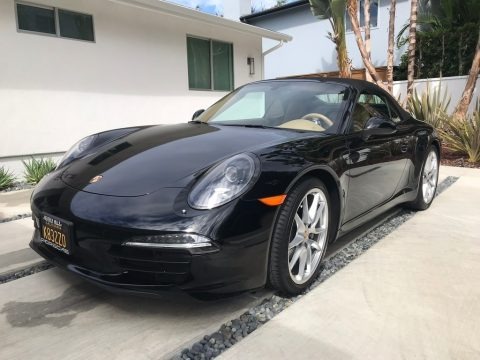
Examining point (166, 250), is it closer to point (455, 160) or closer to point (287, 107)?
point (287, 107)

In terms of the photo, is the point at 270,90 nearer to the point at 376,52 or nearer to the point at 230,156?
the point at 230,156

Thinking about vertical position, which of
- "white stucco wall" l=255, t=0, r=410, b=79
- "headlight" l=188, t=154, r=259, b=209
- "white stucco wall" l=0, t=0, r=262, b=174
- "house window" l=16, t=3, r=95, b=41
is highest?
"white stucco wall" l=255, t=0, r=410, b=79

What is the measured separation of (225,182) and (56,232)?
981 mm

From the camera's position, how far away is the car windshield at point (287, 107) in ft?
10.1

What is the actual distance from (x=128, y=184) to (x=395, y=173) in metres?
2.39

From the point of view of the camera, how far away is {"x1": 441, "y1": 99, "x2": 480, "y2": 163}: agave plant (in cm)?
764

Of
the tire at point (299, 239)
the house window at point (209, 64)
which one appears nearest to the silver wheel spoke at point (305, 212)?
the tire at point (299, 239)

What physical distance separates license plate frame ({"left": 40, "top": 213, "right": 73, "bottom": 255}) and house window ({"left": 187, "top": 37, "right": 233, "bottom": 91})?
282 inches

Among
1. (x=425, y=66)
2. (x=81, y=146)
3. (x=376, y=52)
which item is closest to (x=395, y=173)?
(x=81, y=146)

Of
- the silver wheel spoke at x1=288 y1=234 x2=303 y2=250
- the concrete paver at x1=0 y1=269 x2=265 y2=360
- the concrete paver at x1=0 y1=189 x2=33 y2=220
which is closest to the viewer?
the concrete paver at x1=0 y1=269 x2=265 y2=360

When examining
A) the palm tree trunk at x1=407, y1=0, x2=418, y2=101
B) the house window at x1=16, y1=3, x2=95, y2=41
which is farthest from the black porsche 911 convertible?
the palm tree trunk at x1=407, y1=0, x2=418, y2=101

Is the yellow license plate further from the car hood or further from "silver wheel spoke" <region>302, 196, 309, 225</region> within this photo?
"silver wheel spoke" <region>302, 196, 309, 225</region>

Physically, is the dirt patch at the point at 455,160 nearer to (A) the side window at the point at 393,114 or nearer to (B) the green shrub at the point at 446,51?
(A) the side window at the point at 393,114

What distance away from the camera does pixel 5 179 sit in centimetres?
581
